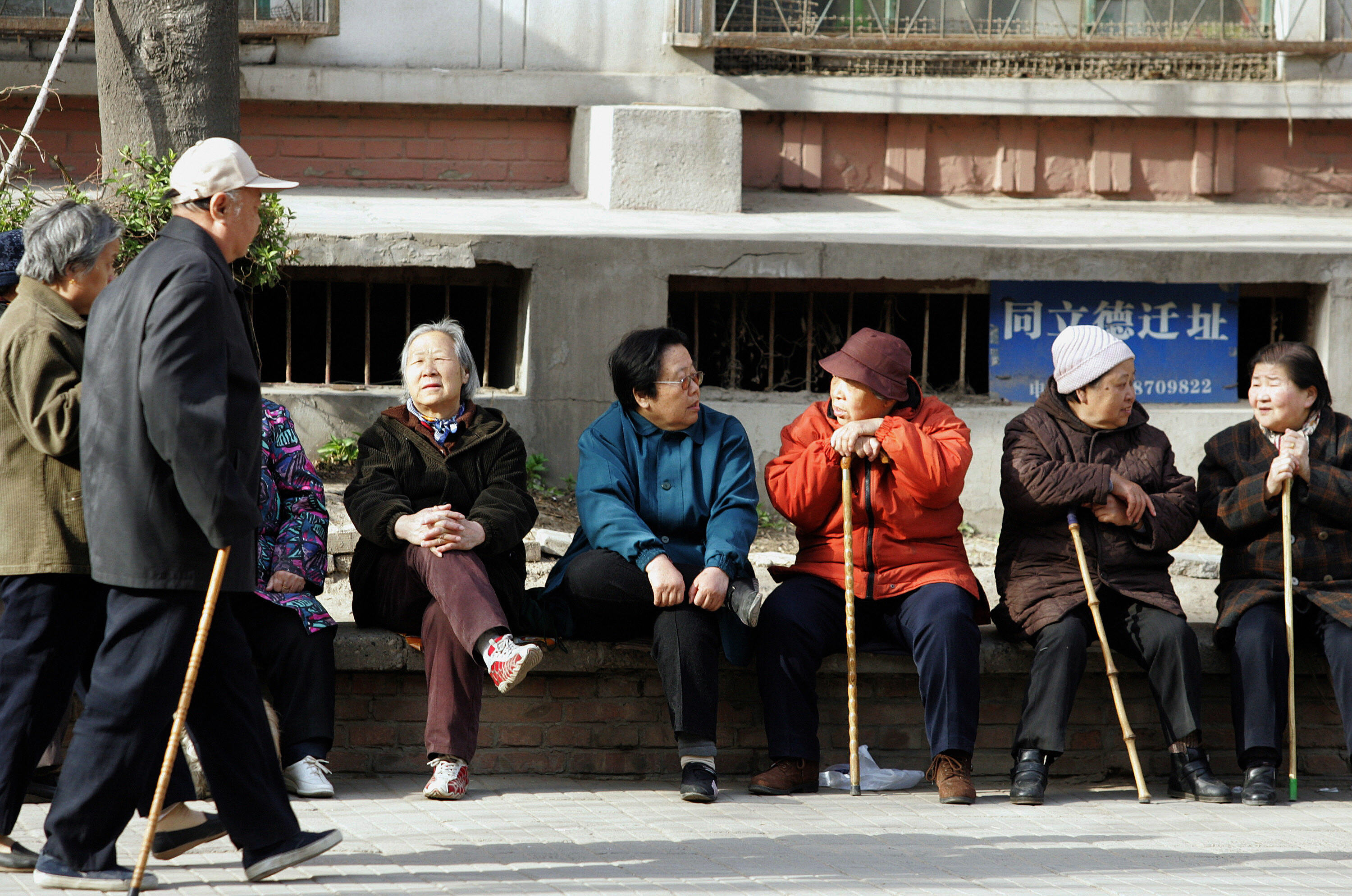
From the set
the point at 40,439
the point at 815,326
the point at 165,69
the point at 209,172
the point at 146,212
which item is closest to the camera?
the point at 209,172

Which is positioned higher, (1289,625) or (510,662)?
(1289,625)

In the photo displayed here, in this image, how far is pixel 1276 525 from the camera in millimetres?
4918

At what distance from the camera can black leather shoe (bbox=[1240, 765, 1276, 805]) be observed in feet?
15.1

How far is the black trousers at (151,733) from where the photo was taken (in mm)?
3334

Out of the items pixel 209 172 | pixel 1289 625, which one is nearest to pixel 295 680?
pixel 209 172

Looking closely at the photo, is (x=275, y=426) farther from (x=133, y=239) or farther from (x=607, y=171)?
(x=607, y=171)

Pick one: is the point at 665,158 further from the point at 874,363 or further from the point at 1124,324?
the point at 874,363

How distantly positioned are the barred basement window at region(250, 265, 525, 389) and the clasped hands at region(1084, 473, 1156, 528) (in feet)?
11.5

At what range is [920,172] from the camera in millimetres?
9008

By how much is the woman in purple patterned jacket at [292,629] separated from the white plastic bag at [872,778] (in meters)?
1.58

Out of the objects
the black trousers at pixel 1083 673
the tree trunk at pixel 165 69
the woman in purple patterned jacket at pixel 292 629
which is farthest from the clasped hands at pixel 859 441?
the tree trunk at pixel 165 69

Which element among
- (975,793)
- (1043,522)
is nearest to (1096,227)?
(1043,522)

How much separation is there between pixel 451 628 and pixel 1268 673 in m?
2.62

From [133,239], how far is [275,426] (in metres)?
1.54
